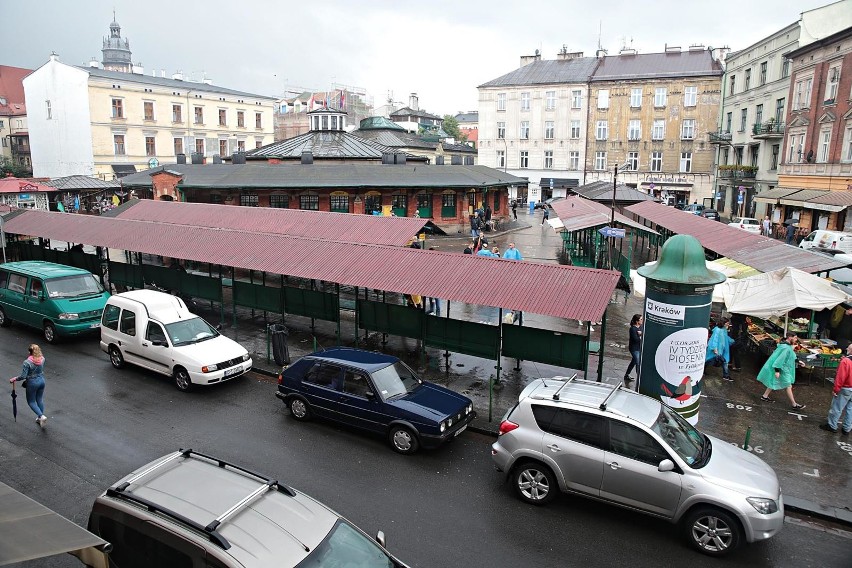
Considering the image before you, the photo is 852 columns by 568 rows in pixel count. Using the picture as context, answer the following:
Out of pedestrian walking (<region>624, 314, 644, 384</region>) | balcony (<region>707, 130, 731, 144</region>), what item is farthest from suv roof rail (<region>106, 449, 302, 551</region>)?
balcony (<region>707, 130, 731, 144</region>)

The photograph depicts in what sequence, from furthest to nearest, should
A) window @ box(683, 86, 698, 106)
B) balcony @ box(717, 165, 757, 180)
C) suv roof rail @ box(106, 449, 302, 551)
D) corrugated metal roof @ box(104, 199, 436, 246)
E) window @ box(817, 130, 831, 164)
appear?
window @ box(683, 86, 698, 106)
balcony @ box(717, 165, 757, 180)
window @ box(817, 130, 831, 164)
corrugated metal roof @ box(104, 199, 436, 246)
suv roof rail @ box(106, 449, 302, 551)

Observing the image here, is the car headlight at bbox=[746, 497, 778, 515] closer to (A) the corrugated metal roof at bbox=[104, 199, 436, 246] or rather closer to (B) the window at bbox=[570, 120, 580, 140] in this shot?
(A) the corrugated metal roof at bbox=[104, 199, 436, 246]

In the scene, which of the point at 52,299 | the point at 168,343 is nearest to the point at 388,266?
the point at 168,343

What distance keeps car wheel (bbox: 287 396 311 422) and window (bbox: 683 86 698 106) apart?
206ft

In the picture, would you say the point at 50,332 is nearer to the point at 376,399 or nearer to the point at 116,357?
the point at 116,357

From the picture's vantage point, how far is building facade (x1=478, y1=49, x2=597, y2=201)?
67.1 metres

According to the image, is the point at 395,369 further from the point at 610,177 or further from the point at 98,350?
the point at 610,177

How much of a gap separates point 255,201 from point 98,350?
18.3 meters

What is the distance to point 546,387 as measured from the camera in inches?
396

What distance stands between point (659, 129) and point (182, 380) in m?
62.5

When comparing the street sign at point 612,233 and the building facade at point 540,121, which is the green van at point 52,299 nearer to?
the street sign at point 612,233

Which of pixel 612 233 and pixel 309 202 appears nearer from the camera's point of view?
pixel 612 233

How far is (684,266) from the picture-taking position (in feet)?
38.0

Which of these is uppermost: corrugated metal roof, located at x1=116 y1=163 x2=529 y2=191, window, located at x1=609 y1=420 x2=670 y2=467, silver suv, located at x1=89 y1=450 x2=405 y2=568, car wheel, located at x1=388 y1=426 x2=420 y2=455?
corrugated metal roof, located at x1=116 y1=163 x2=529 y2=191
